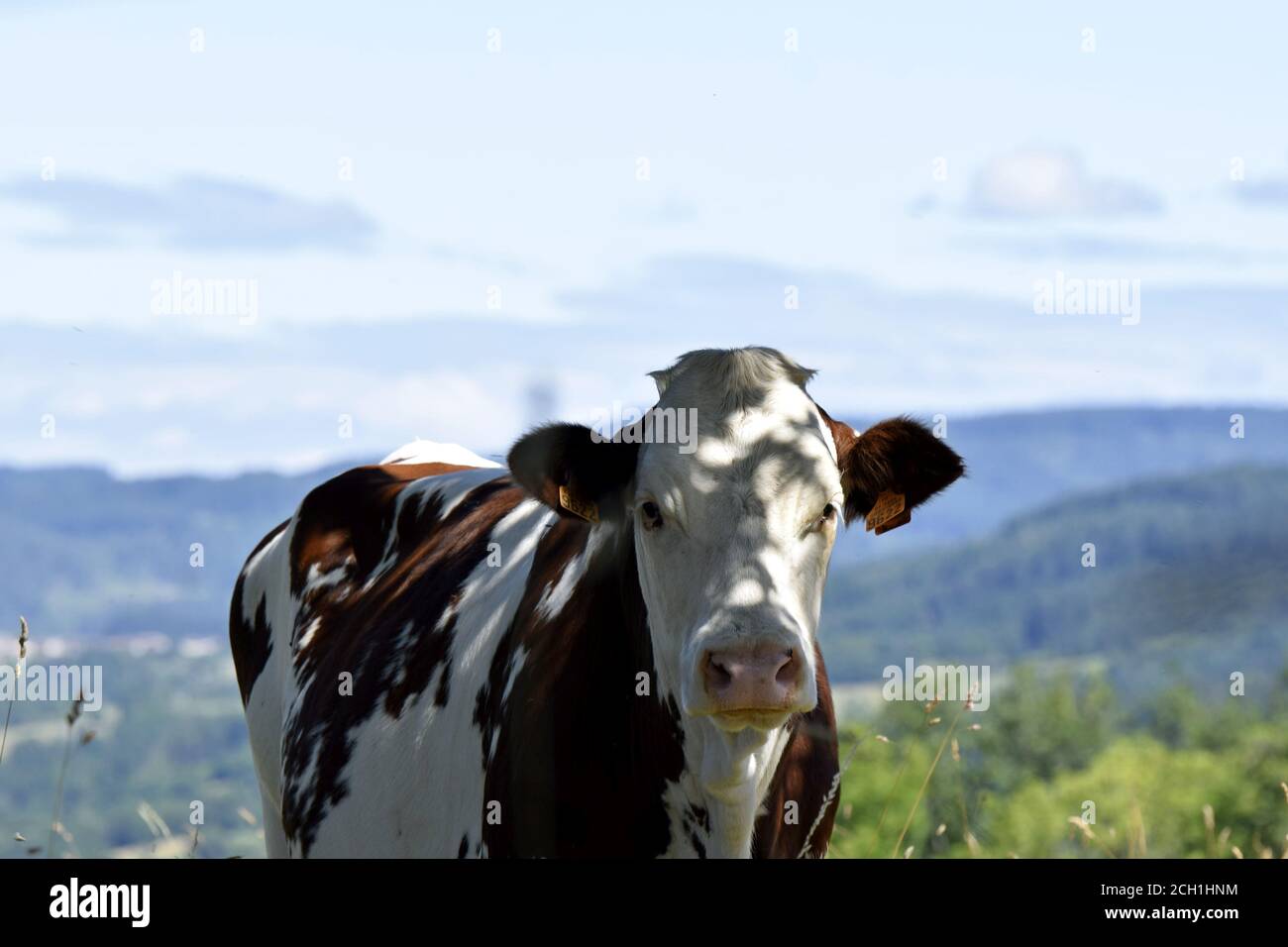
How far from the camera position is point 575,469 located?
5797mm

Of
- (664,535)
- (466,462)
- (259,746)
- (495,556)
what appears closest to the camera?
(664,535)

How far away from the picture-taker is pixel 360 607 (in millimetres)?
8195

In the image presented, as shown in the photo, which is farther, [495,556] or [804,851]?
[495,556]

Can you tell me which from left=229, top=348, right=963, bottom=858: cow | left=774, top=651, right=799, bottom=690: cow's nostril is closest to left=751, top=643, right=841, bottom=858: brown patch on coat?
left=229, top=348, right=963, bottom=858: cow

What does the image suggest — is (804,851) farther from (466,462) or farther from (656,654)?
(466,462)

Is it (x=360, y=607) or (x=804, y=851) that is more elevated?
(x=360, y=607)

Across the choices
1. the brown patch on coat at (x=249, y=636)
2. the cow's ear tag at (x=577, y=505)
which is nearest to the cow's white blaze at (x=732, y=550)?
the cow's ear tag at (x=577, y=505)

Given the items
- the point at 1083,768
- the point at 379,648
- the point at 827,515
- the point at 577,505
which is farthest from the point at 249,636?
the point at 1083,768

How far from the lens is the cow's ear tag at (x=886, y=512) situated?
19.7 ft

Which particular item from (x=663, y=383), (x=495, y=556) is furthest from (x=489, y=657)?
(x=663, y=383)

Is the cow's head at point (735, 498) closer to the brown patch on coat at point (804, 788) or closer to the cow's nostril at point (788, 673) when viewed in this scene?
the cow's nostril at point (788, 673)

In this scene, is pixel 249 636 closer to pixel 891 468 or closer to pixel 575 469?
pixel 575 469

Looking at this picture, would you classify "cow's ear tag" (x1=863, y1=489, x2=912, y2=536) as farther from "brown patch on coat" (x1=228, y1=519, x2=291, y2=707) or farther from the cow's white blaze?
"brown patch on coat" (x1=228, y1=519, x2=291, y2=707)
